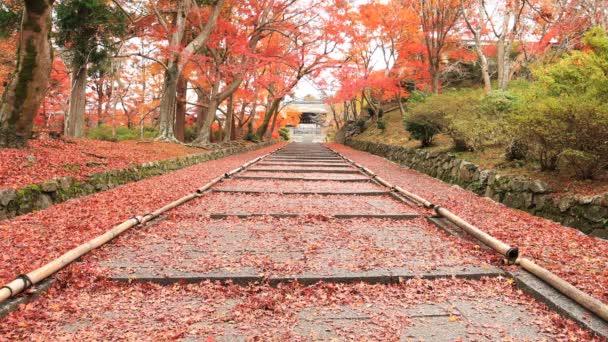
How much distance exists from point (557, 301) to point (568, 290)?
0.45 ft

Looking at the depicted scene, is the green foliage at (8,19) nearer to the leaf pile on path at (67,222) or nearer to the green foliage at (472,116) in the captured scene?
the leaf pile on path at (67,222)

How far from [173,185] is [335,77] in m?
15.9

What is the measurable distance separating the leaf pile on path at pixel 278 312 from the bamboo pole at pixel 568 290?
0.71ft

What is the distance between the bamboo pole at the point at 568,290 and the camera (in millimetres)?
2627

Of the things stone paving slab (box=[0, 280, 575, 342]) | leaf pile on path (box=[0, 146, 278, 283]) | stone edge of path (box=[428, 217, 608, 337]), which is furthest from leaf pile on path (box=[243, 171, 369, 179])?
stone paving slab (box=[0, 280, 575, 342])

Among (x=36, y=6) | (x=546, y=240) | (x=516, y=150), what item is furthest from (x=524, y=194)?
(x=36, y=6)

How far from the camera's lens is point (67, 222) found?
480 cm

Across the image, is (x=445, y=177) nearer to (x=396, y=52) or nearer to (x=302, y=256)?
(x=302, y=256)

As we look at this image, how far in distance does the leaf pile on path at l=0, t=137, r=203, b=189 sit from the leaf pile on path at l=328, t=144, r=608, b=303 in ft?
20.4

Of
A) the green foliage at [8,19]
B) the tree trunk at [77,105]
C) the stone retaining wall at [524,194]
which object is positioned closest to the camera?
the stone retaining wall at [524,194]

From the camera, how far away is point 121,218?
5047 millimetres

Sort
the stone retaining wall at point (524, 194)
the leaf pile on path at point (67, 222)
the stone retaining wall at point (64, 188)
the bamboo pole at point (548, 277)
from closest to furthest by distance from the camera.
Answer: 1. the bamboo pole at point (548, 277)
2. the leaf pile on path at point (67, 222)
3. the stone retaining wall at point (524, 194)
4. the stone retaining wall at point (64, 188)

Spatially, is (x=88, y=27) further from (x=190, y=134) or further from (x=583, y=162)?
(x=583, y=162)

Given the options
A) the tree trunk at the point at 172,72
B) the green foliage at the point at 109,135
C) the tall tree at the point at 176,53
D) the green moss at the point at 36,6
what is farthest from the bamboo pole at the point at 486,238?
the green foliage at the point at 109,135
